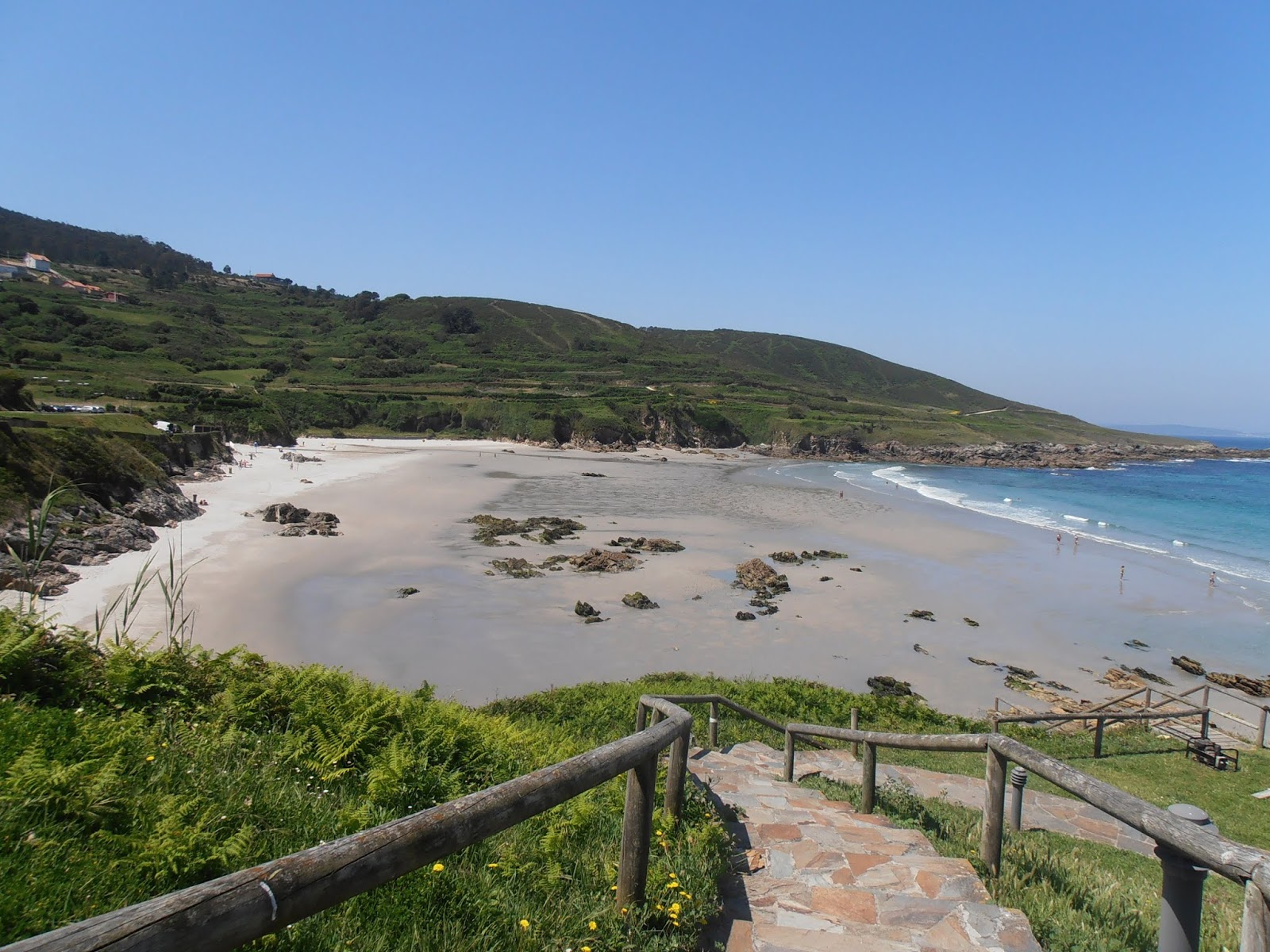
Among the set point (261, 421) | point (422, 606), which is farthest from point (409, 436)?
point (422, 606)

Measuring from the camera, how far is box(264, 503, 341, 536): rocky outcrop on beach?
32.2 meters

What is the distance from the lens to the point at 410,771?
14.3 ft

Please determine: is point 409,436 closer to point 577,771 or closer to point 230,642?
point 230,642

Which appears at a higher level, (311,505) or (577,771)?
(577,771)

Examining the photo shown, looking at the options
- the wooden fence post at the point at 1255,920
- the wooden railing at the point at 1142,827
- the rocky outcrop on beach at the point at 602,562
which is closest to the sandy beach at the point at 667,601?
the rocky outcrop on beach at the point at 602,562

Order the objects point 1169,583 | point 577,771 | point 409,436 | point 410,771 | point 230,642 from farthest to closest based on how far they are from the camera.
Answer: point 409,436, point 1169,583, point 230,642, point 410,771, point 577,771

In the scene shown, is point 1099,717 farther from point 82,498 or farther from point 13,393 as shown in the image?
point 13,393

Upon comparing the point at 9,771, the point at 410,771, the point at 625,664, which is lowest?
the point at 625,664

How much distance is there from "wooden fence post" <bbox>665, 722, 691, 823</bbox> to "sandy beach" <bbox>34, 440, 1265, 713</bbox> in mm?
12816

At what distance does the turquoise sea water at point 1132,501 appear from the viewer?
39.3 meters

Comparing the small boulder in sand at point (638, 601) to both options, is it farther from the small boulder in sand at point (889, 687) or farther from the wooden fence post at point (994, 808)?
the wooden fence post at point (994, 808)

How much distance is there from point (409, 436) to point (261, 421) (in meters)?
22.4

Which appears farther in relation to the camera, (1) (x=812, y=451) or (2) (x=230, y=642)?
(1) (x=812, y=451)

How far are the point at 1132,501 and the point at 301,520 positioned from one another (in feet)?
215
